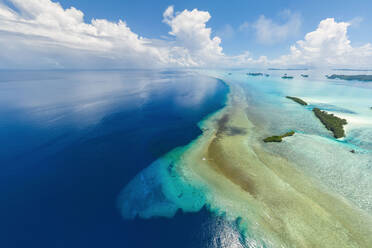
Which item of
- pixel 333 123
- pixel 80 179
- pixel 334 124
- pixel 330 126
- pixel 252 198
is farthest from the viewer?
pixel 333 123

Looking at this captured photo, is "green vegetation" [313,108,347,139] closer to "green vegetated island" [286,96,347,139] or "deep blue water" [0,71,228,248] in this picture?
"green vegetated island" [286,96,347,139]

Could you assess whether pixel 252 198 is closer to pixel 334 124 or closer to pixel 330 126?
pixel 330 126

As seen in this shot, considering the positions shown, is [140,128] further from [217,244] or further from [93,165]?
[217,244]

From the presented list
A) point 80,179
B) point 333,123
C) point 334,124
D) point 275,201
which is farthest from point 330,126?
point 80,179

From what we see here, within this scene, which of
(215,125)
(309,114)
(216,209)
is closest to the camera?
(216,209)

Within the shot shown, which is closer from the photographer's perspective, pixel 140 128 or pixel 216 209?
A: pixel 216 209

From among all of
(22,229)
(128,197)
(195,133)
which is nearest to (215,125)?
(195,133)

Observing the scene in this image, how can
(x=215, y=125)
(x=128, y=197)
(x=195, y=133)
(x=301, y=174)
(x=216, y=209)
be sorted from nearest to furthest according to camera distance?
1. (x=216, y=209)
2. (x=128, y=197)
3. (x=301, y=174)
4. (x=195, y=133)
5. (x=215, y=125)

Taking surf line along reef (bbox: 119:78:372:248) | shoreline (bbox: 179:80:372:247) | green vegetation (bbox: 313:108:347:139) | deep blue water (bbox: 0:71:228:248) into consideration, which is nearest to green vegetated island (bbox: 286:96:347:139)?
green vegetation (bbox: 313:108:347:139)
